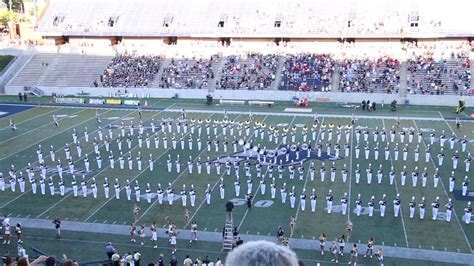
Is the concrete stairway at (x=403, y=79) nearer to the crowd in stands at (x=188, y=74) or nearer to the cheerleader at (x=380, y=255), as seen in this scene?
the crowd in stands at (x=188, y=74)

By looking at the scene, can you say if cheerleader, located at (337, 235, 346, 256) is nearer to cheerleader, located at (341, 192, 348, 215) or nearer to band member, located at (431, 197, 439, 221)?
cheerleader, located at (341, 192, 348, 215)

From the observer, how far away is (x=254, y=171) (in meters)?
20.8

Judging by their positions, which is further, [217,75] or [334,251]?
[217,75]

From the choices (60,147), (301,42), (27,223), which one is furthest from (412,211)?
(301,42)

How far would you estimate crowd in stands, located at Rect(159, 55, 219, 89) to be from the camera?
4144cm

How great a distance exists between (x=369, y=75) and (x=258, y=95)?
29.7 ft

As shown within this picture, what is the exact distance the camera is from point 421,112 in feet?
110

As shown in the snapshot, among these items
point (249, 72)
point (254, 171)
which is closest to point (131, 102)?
point (249, 72)

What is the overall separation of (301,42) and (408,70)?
1052 cm

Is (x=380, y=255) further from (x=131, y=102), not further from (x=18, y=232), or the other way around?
(x=131, y=102)

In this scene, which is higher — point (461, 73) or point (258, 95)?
point (461, 73)

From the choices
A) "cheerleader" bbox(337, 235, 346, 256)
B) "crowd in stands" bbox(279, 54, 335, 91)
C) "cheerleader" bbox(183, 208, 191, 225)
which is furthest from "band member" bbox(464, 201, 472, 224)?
"crowd in stands" bbox(279, 54, 335, 91)

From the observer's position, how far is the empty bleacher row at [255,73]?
126ft

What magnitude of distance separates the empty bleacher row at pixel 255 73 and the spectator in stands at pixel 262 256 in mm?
37262
